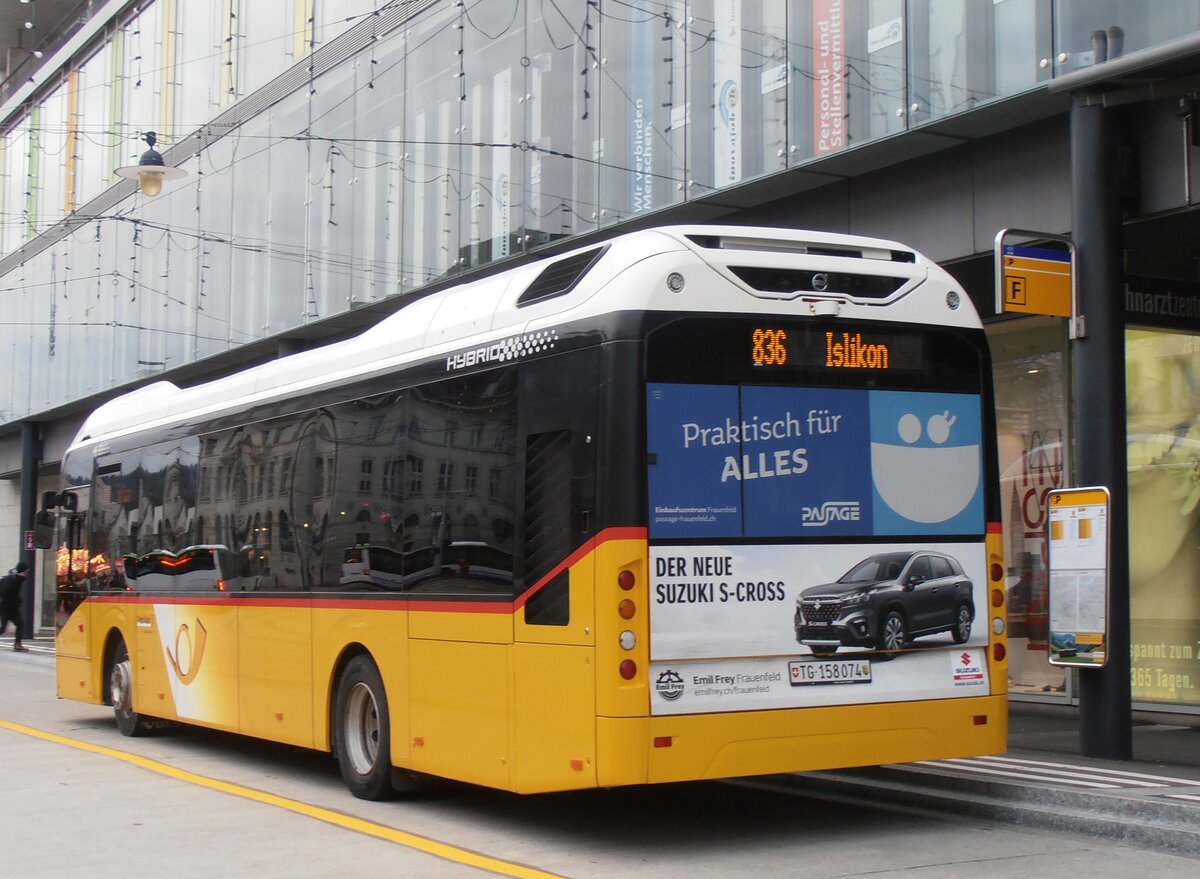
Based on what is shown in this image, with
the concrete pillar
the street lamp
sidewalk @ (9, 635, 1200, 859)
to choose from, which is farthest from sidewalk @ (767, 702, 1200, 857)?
the street lamp

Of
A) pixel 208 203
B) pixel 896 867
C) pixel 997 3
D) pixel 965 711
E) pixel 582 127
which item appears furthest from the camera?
pixel 208 203

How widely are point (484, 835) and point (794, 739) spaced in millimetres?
2031

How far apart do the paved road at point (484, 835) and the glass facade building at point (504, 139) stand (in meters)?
5.64

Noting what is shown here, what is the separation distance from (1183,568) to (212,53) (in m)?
21.1

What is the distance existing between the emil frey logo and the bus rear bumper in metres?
1.03

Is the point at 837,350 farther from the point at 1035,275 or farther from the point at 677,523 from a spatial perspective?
the point at 1035,275

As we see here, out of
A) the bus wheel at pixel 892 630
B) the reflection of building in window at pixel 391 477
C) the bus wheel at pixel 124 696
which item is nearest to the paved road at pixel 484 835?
the bus wheel at pixel 892 630

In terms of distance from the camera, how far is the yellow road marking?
304 inches

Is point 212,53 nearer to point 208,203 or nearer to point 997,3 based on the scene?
point 208,203

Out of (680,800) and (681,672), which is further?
(680,800)

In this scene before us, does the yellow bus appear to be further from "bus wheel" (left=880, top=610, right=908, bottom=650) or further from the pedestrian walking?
the pedestrian walking

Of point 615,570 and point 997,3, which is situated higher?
point 997,3

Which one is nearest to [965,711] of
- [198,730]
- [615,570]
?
[615,570]

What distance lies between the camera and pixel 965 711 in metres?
8.62
